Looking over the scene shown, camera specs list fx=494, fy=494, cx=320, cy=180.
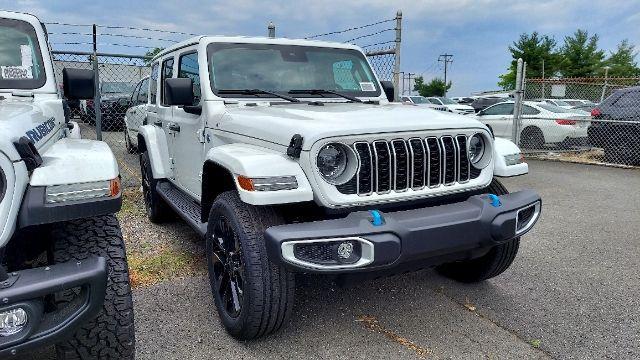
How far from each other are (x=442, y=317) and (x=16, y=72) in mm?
3205

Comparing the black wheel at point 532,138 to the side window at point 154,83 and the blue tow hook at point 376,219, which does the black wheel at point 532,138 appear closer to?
the side window at point 154,83

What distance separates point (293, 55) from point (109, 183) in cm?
233

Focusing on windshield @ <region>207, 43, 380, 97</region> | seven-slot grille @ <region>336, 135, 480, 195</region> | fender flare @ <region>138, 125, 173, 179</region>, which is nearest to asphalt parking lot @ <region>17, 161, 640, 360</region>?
fender flare @ <region>138, 125, 173, 179</region>

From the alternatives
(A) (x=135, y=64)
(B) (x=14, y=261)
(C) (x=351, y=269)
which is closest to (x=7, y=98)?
(B) (x=14, y=261)

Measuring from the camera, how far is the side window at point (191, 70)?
12.5 ft

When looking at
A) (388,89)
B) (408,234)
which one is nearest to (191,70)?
(388,89)

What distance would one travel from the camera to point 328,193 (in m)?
2.58

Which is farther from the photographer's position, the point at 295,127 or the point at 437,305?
the point at 437,305

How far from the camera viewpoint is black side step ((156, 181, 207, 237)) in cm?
361

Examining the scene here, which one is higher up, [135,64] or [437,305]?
[135,64]

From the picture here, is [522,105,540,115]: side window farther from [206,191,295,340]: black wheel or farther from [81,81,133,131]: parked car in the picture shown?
[206,191,295,340]: black wheel

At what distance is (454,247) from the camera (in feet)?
8.54

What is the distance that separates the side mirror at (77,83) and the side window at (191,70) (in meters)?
0.74

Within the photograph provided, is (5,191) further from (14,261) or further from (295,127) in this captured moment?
(295,127)
